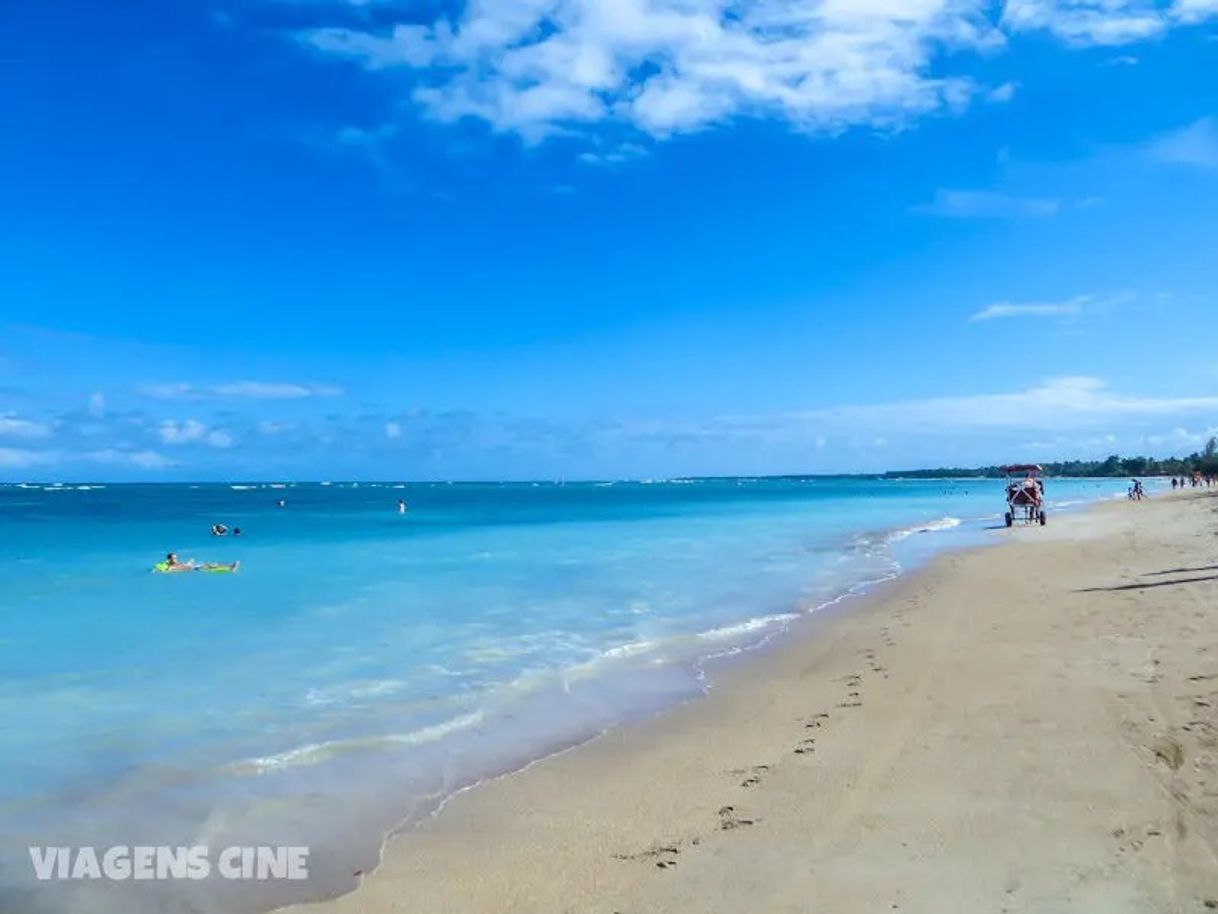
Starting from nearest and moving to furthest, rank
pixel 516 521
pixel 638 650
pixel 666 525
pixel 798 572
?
pixel 638 650 < pixel 798 572 < pixel 666 525 < pixel 516 521

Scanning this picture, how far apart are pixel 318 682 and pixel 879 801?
760cm

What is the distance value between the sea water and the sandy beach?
0.75 meters

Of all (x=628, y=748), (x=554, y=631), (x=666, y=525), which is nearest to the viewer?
(x=628, y=748)

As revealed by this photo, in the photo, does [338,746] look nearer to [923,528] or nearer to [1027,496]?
[923,528]

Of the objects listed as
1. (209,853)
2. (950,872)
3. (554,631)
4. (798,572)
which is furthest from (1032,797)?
(798,572)

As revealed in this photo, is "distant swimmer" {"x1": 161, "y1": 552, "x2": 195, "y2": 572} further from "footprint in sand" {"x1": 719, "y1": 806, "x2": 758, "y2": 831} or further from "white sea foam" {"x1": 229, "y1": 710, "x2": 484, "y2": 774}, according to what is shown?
"footprint in sand" {"x1": 719, "y1": 806, "x2": 758, "y2": 831}

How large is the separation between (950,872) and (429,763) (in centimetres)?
461

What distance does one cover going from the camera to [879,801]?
585 cm

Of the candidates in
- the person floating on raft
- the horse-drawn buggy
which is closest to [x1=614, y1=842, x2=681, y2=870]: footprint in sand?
the person floating on raft

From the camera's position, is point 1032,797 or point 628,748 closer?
point 1032,797

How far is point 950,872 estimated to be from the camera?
15.4 ft

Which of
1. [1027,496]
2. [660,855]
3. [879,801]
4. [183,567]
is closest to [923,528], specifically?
[1027,496]

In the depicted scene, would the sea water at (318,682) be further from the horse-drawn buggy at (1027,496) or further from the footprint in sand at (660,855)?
the horse-drawn buggy at (1027,496)

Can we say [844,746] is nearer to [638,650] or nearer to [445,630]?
[638,650]
